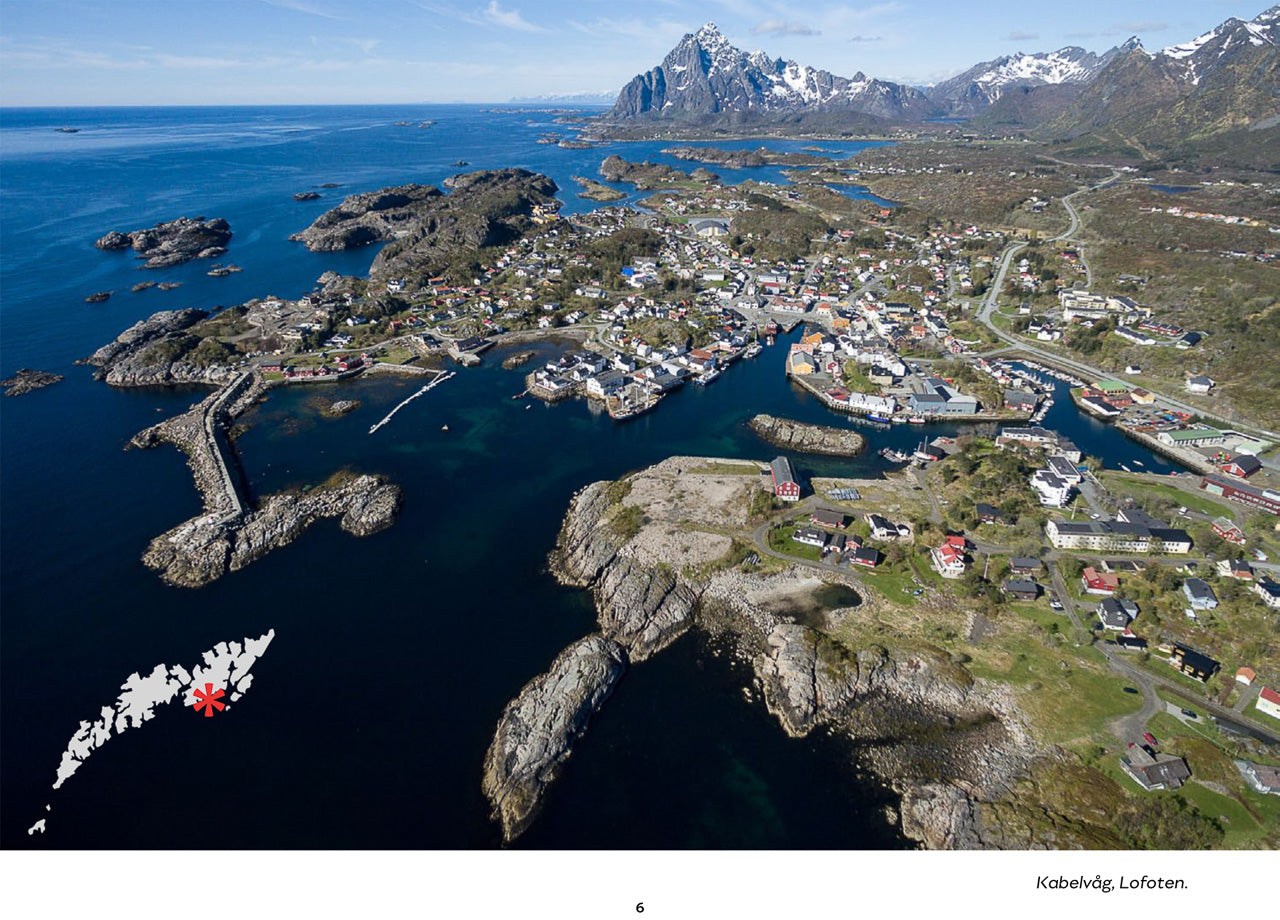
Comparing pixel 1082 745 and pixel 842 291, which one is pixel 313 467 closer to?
pixel 1082 745

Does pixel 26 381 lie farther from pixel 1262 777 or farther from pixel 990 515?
pixel 1262 777

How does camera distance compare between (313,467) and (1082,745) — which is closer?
(1082,745)

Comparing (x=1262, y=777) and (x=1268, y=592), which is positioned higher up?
(x=1268, y=592)

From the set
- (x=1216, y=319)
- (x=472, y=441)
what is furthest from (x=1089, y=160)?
(x=472, y=441)

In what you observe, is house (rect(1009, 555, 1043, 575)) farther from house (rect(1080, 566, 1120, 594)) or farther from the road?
the road

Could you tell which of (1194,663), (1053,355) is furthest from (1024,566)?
(1053,355)

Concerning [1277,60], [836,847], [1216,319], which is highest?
[1277,60]
